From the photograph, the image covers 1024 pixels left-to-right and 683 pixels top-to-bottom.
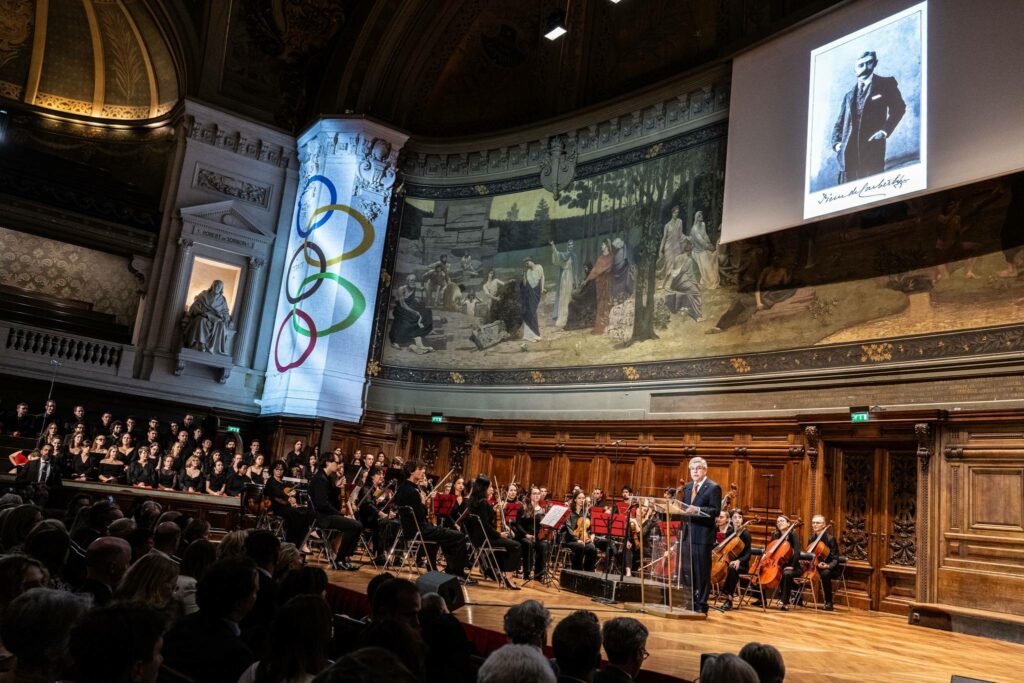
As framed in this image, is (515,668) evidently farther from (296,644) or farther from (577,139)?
(577,139)

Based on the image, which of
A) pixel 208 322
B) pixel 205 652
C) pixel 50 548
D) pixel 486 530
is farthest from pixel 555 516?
pixel 208 322

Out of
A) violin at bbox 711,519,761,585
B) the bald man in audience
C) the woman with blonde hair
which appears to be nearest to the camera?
the woman with blonde hair

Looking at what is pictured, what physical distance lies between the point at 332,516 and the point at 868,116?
355 inches

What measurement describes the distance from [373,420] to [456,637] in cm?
1393

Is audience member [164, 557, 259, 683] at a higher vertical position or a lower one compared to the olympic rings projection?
lower

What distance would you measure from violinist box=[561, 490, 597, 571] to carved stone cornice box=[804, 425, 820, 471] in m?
3.30

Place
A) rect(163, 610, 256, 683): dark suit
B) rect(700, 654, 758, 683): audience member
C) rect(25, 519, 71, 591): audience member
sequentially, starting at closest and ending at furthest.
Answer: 1. rect(700, 654, 758, 683): audience member
2. rect(163, 610, 256, 683): dark suit
3. rect(25, 519, 71, 591): audience member

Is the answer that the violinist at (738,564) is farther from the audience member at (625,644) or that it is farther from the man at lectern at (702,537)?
the audience member at (625,644)

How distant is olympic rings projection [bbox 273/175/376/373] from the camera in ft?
55.2

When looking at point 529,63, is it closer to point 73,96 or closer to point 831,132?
point 831,132

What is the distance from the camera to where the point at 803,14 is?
39.9 ft

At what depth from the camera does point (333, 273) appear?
17.0 m

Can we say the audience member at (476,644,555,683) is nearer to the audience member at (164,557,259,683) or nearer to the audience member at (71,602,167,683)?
the audience member at (71,602,167,683)

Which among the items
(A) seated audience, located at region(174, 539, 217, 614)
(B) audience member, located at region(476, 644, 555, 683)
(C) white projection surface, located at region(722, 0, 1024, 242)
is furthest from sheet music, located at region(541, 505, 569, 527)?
(B) audience member, located at region(476, 644, 555, 683)
